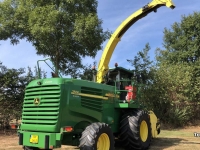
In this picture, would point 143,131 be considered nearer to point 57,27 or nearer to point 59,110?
point 59,110

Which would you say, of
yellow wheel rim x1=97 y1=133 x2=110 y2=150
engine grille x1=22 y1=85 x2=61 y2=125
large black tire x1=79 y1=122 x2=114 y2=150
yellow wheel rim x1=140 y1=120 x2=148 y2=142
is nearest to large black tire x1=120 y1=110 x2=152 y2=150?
yellow wheel rim x1=140 y1=120 x2=148 y2=142

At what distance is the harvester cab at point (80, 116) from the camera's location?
20.2 feet

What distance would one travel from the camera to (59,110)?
6164 mm

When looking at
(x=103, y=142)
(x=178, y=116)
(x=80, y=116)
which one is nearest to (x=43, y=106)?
(x=80, y=116)

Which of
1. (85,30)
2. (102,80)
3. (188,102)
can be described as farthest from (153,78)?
(102,80)

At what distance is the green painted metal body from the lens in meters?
6.17

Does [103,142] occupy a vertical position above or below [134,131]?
below

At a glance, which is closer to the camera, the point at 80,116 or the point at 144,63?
the point at 80,116

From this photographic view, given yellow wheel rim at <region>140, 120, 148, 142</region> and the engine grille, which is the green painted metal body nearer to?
the engine grille

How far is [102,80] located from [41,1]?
719 centimetres

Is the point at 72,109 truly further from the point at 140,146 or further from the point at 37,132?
the point at 140,146

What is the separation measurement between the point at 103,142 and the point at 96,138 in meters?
0.56

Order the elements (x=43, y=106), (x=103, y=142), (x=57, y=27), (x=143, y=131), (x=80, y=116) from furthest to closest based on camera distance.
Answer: (x=57, y=27) < (x=143, y=131) < (x=80, y=116) < (x=103, y=142) < (x=43, y=106)

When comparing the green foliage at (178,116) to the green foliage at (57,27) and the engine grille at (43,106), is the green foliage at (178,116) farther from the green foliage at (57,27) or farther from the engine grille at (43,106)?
the engine grille at (43,106)
